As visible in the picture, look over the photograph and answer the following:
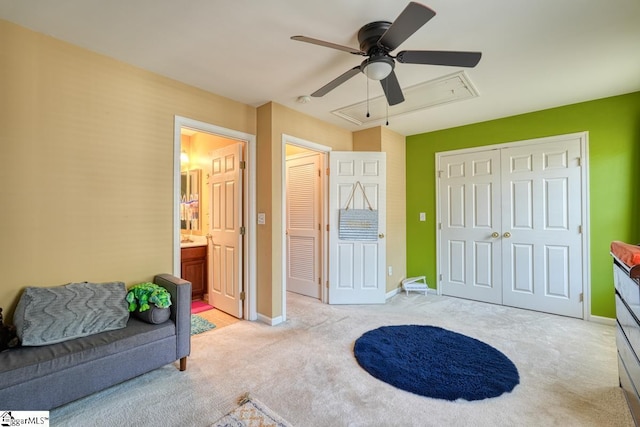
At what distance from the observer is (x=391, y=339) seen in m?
2.76

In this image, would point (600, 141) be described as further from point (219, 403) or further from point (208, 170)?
point (208, 170)

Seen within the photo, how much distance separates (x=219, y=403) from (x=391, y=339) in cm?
163

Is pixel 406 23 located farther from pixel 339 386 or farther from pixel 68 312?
pixel 68 312

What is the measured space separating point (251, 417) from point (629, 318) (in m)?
2.21

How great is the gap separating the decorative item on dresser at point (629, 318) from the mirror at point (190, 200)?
180 inches

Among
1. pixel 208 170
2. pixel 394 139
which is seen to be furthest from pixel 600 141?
pixel 208 170

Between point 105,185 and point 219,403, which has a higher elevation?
point 105,185

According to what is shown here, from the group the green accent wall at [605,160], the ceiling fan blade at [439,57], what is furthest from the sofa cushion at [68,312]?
the green accent wall at [605,160]

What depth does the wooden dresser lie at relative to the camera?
1376 mm

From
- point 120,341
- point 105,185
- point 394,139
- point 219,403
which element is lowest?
point 219,403

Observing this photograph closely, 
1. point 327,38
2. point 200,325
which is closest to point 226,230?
point 200,325

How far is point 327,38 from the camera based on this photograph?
207cm

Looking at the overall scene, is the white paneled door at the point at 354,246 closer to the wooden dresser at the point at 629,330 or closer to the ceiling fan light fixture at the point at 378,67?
the ceiling fan light fixture at the point at 378,67

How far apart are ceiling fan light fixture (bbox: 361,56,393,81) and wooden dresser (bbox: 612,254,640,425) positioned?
1.69m
